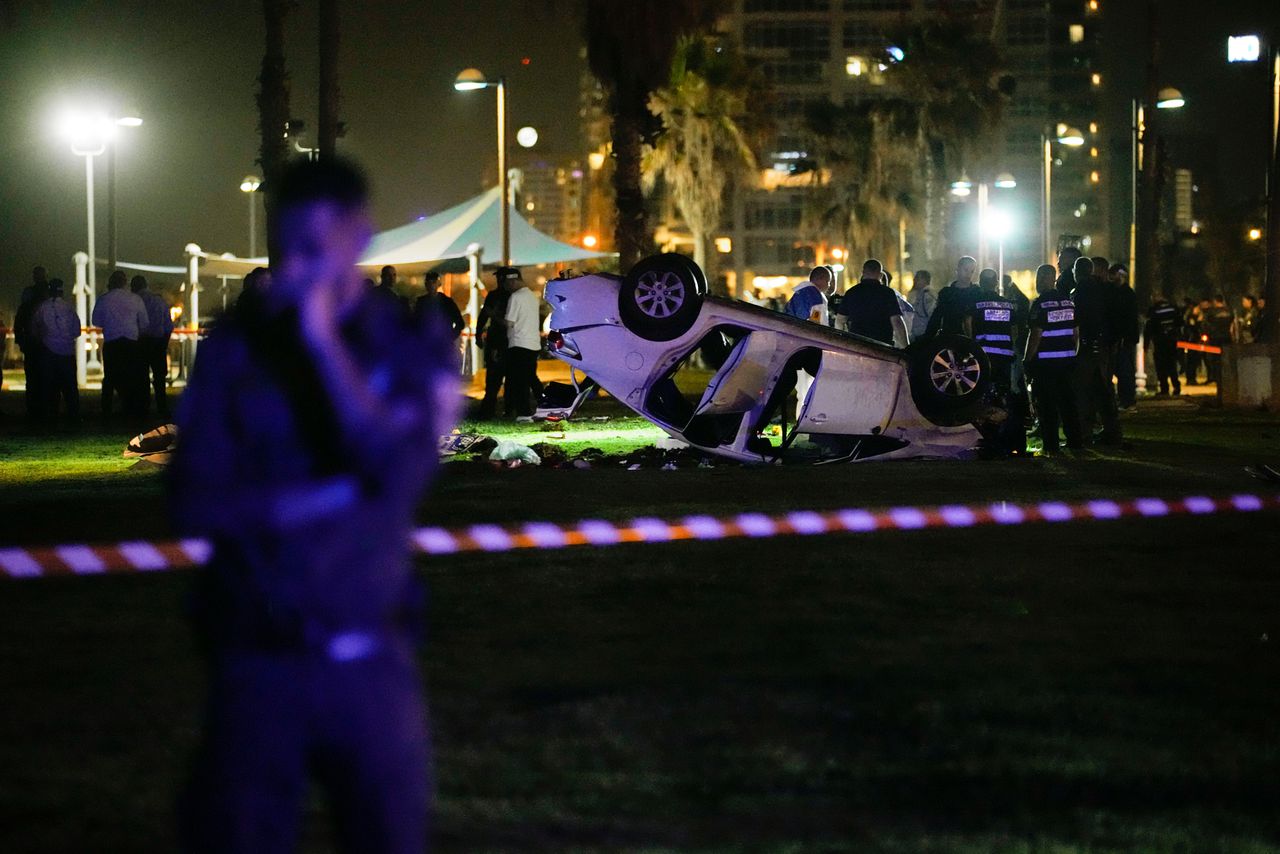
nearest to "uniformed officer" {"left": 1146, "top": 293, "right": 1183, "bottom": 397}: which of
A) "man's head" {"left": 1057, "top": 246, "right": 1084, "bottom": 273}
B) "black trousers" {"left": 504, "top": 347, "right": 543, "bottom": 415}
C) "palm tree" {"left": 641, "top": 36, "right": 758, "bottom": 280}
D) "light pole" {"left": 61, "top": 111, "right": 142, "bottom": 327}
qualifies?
"man's head" {"left": 1057, "top": 246, "right": 1084, "bottom": 273}

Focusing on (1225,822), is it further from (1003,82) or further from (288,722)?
(1003,82)

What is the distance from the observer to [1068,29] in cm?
15688

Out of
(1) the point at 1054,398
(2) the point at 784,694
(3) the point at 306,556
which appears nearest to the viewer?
(3) the point at 306,556

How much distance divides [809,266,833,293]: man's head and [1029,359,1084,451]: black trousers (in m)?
2.61

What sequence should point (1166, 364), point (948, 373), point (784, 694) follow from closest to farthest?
point (784, 694), point (948, 373), point (1166, 364)

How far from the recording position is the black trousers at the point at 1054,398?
1677 centimetres

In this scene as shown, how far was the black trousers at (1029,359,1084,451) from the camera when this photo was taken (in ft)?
55.0

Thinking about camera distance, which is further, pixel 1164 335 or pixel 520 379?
pixel 1164 335

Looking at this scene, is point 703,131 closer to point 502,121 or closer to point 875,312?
point 502,121

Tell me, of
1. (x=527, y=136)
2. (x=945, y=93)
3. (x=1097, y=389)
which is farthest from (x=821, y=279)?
(x=945, y=93)

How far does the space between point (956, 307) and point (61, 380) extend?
36.4ft

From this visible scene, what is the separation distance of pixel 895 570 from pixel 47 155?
49.6m

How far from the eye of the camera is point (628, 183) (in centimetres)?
2989

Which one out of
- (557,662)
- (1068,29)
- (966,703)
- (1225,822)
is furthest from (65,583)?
(1068,29)
